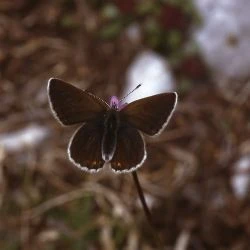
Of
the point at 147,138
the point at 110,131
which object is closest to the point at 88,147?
the point at 110,131

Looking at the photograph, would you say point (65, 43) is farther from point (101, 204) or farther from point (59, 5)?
point (101, 204)

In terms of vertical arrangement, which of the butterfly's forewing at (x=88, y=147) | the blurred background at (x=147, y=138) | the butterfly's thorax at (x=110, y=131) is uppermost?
the butterfly's thorax at (x=110, y=131)

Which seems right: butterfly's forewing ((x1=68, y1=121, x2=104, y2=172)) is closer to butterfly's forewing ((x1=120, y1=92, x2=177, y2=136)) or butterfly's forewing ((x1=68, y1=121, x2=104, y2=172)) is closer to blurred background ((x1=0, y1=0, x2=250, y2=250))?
butterfly's forewing ((x1=120, y1=92, x2=177, y2=136))

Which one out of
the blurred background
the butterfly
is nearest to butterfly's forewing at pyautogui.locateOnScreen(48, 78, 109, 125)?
the butterfly

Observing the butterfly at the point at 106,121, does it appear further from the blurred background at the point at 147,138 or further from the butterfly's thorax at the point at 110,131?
the blurred background at the point at 147,138

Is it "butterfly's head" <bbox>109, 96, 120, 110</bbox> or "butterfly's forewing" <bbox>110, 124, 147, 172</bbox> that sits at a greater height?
"butterfly's head" <bbox>109, 96, 120, 110</bbox>

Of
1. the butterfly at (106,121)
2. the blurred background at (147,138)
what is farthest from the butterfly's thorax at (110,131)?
the blurred background at (147,138)

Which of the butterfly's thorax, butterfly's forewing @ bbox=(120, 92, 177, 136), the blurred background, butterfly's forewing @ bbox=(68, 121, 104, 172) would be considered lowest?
the blurred background

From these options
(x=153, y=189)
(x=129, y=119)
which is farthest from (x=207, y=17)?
(x=129, y=119)
